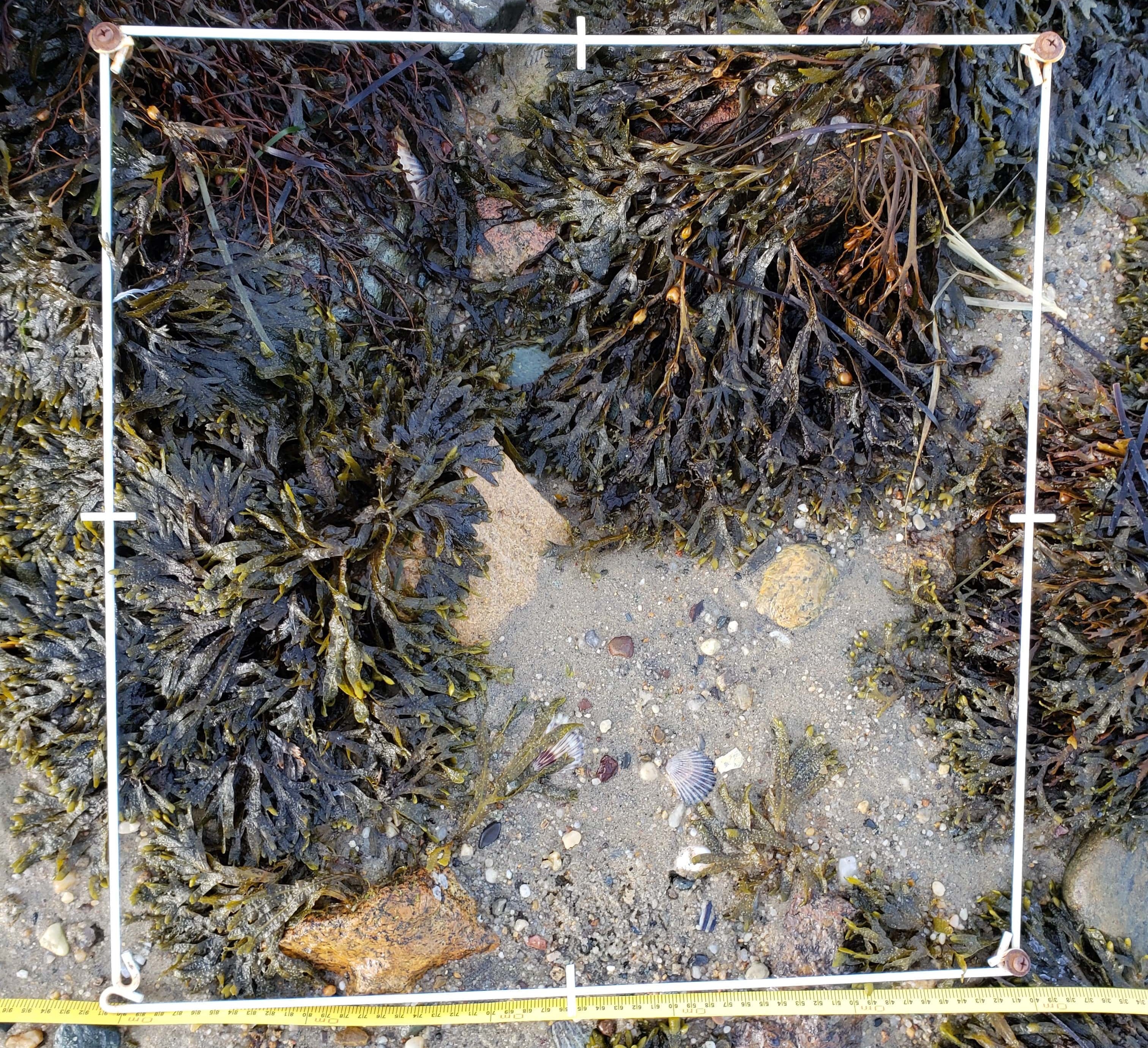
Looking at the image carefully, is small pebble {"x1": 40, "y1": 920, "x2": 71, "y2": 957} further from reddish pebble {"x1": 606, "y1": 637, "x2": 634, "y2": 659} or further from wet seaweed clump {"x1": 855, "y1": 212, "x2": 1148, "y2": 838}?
wet seaweed clump {"x1": 855, "y1": 212, "x2": 1148, "y2": 838}

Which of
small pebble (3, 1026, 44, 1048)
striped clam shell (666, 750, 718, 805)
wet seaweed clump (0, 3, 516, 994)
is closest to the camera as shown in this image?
wet seaweed clump (0, 3, 516, 994)

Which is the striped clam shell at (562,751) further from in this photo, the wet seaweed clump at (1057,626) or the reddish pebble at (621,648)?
the wet seaweed clump at (1057,626)

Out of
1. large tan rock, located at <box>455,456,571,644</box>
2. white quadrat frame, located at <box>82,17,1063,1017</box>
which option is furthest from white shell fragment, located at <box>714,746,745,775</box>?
large tan rock, located at <box>455,456,571,644</box>

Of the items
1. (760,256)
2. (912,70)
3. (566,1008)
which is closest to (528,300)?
(760,256)

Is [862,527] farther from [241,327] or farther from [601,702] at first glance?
[241,327]

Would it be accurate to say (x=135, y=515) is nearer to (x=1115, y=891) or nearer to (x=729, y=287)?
(x=729, y=287)

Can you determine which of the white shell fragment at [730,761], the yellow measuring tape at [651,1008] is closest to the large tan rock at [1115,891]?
the yellow measuring tape at [651,1008]

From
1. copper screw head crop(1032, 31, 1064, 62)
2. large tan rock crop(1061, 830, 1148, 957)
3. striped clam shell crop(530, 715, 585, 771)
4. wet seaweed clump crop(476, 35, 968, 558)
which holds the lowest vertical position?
large tan rock crop(1061, 830, 1148, 957)
